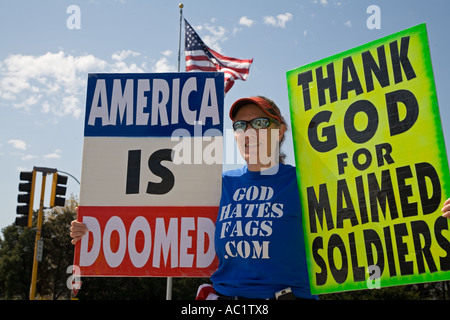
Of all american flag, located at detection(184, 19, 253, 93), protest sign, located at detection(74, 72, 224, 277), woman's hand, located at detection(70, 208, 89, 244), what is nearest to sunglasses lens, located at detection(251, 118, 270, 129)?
protest sign, located at detection(74, 72, 224, 277)

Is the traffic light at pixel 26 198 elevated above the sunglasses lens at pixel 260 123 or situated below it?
above

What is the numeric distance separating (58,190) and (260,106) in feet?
36.2

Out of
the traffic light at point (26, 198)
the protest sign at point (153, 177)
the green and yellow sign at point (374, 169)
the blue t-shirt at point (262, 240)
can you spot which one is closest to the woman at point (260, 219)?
the blue t-shirt at point (262, 240)

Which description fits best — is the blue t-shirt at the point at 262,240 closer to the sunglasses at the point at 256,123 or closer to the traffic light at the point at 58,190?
the sunglasses at the point at 256,123

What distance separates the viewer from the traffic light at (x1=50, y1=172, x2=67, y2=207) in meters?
12.8

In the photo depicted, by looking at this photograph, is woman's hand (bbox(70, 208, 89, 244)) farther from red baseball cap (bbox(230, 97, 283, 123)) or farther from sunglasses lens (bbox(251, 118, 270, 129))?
sunglasses lens (bbox(251, 118, 270, 129))

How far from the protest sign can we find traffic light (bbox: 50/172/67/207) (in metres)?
9.59

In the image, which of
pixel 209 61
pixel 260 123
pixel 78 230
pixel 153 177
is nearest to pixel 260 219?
pixel 260 123

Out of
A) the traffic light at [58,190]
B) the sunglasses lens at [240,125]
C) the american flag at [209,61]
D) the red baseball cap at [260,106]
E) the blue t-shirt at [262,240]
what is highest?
the american flag at [209,61]

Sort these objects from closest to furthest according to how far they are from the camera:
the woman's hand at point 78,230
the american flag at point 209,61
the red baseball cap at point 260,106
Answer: the red baseball cap at point 260,106
the woman's hand at point 78,230
the american flag at point 209,61

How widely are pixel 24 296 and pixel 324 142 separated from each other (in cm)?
3155

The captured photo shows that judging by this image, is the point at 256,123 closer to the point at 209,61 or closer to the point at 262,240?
the point at 262,240

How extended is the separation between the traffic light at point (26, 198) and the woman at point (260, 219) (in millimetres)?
9771

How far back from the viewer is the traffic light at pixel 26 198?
38.5 ft
